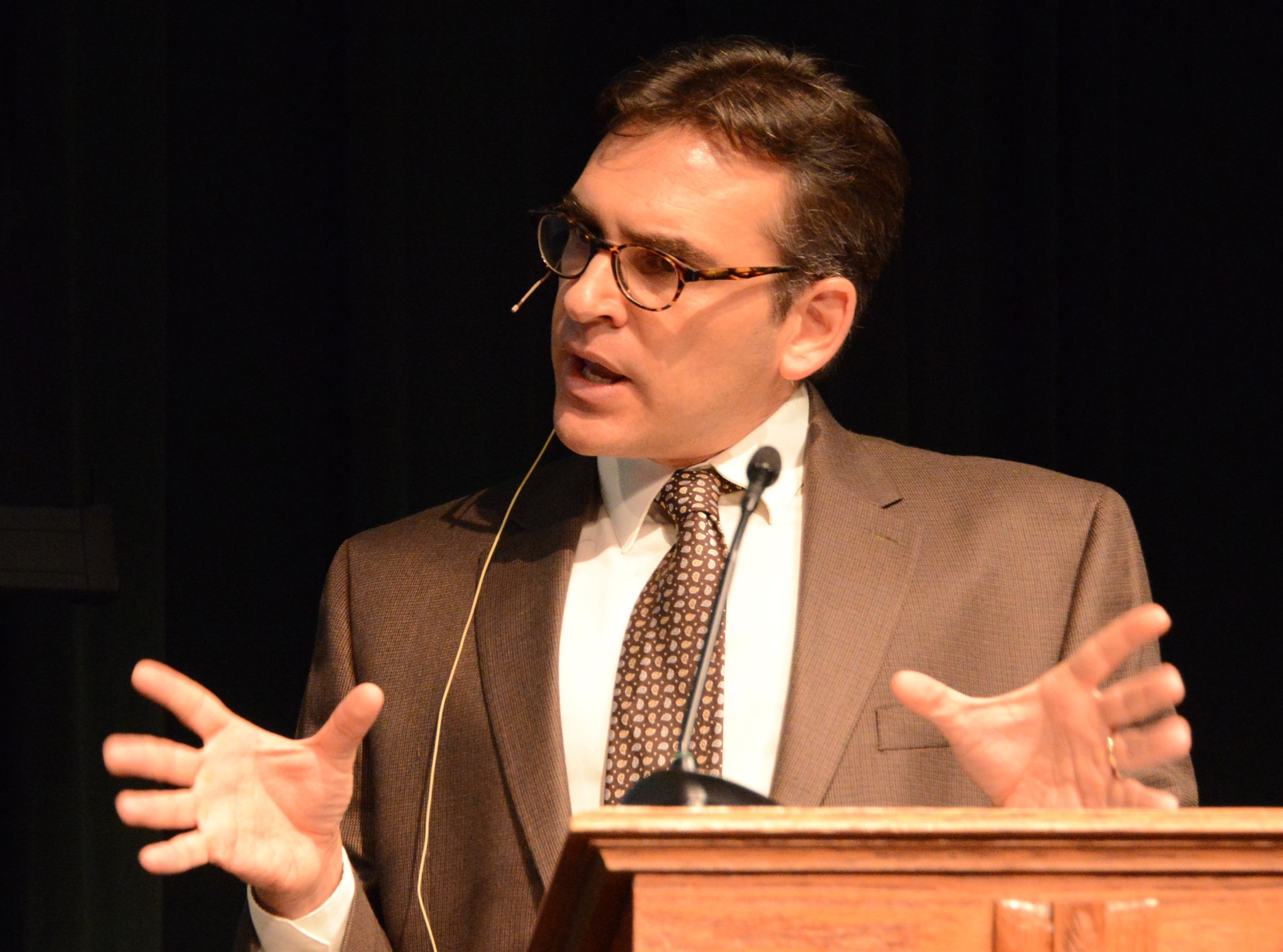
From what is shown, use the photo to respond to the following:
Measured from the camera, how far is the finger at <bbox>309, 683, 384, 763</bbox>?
5.11ft

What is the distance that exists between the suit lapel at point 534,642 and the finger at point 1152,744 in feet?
2.36

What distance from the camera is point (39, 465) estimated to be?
2.41 m

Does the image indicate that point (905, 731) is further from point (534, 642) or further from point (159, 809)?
point (159, 809)

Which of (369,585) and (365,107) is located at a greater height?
(365,107)

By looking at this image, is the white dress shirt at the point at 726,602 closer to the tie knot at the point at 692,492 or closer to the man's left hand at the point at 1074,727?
the tie knot at the point at 692,492

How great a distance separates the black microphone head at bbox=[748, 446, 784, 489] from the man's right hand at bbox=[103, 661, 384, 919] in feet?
1.55

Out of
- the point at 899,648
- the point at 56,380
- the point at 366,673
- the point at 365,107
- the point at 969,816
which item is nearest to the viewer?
the point at 969,816

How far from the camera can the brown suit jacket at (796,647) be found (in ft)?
6.36

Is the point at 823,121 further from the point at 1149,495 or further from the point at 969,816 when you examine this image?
the point at 969,816

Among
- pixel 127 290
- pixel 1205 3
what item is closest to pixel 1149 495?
pixel 1205 3

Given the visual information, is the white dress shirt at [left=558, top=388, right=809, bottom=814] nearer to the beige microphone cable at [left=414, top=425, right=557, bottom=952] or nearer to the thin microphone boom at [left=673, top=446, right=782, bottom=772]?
the beige microphone cable at [left=414, top=425, right=557, bottom=952]

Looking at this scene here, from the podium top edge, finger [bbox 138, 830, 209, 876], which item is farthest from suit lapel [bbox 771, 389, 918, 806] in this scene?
the podium top edge

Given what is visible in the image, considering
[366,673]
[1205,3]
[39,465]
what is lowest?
[366,673]

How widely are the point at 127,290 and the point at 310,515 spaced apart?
18.6 inches
